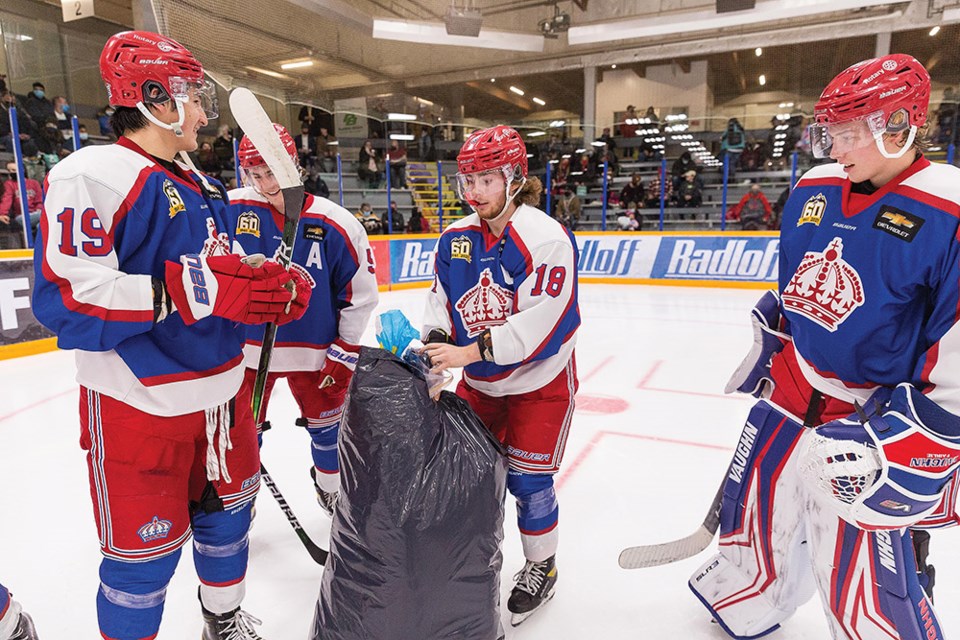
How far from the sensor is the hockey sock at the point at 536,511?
67.5 inches

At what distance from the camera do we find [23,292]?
183 inches

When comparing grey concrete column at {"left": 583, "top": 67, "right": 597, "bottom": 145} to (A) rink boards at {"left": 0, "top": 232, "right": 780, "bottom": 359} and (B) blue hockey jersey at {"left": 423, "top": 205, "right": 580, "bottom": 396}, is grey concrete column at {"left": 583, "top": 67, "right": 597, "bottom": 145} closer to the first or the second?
(A) rink boards at {"left": 0, "top": 232, "right": 780, "bottom": 359}

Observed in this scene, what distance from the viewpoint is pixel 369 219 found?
891 centimetres

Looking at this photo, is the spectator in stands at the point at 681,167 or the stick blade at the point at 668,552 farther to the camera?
the spectator in stands at the point at 681,167

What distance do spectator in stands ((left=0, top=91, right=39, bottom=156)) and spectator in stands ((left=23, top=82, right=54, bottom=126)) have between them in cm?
9

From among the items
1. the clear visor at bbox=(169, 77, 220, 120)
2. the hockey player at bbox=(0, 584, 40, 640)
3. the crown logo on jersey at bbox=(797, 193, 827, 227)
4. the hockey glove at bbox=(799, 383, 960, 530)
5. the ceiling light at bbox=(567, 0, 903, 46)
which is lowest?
the hockey player at bbox=(0, 584, 40, 640)

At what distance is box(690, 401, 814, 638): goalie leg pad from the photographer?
4.60 feet

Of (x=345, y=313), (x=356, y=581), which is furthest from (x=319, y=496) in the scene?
(x=356, y=581)

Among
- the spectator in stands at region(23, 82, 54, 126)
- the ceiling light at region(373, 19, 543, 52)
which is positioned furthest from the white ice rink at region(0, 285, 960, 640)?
the ceiling light at region(373, 19, 543, 52)

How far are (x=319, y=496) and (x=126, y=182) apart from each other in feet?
5.04

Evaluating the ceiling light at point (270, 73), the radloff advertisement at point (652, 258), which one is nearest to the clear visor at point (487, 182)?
the radloff advertisement at point (652, 258)

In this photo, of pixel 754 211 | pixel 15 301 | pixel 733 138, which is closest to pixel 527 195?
pixel 15 301

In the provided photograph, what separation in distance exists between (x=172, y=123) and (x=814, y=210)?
141 centimetres

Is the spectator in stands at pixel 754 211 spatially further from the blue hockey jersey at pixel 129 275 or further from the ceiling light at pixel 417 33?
the blue hockey jersey at pixel 129 275
